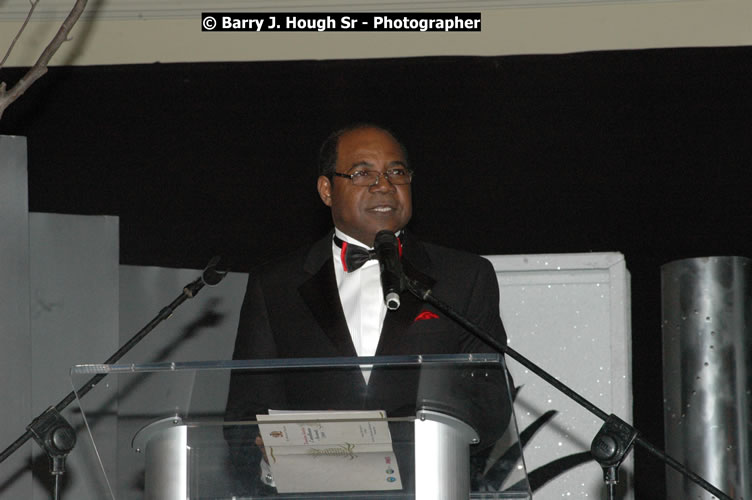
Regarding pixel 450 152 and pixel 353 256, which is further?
pixel 450 152

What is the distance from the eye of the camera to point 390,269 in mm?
2133

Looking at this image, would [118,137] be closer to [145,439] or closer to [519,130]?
[519,130]

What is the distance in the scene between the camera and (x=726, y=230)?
4.38m

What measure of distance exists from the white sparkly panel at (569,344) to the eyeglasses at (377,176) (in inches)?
38.7

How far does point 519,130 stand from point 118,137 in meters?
1.61

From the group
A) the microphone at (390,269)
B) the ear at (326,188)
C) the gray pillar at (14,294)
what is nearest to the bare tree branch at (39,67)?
the microphone at (390,269)

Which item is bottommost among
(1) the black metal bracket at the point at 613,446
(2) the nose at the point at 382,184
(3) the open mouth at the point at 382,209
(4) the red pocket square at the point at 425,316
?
(1) the black metal bracket at the point at 613,446

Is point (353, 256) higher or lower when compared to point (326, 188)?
lower

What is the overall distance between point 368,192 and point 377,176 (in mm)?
46

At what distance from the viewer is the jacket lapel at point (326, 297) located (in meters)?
2.68

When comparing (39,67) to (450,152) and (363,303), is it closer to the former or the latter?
(363,303)

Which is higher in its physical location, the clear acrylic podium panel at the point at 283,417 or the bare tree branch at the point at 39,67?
the bare tree branch at the point at 39,67

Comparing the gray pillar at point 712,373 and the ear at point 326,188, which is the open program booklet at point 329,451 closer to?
the ear at point 326,188

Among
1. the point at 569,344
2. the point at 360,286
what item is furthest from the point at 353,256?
the point at 569,344
